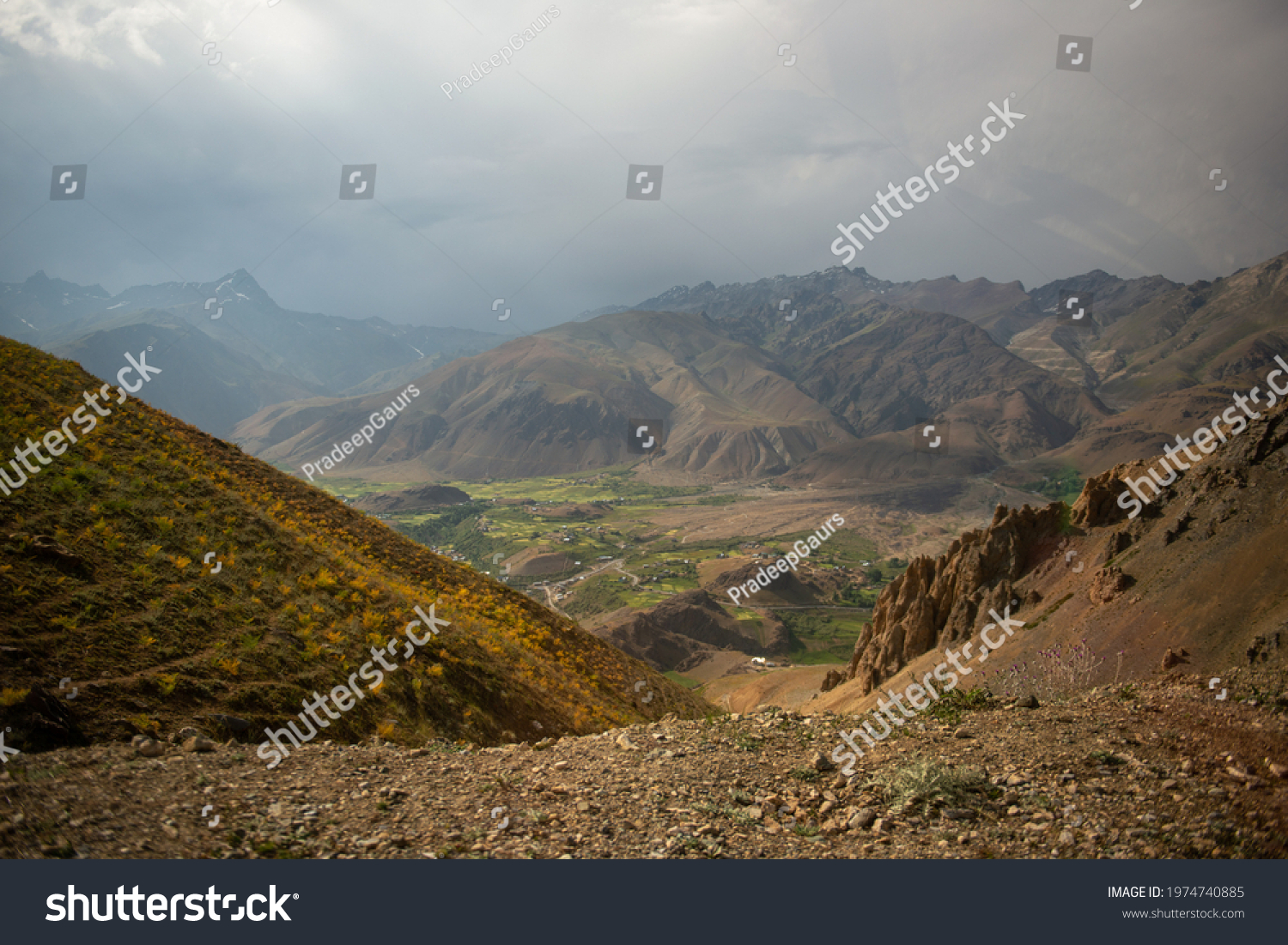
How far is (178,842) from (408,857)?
224 cm

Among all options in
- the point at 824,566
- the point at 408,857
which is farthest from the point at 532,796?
the point at 824,566

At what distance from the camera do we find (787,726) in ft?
35.4

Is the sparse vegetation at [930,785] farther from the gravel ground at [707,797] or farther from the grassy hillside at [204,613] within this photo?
the grassy hillside at [204,613]

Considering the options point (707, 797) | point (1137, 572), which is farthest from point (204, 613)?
point (1137, 572)

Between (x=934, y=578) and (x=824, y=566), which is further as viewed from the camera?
(x=824, y=566)

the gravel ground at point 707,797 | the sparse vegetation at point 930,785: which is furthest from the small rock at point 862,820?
the sparse vegetation at point 930,785

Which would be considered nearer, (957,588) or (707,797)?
(707,797)

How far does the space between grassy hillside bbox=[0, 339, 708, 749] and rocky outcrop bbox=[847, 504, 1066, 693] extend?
56.0 feet

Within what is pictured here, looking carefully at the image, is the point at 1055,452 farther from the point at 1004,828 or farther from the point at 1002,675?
the point at 1004,828

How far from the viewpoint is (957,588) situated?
32.6 m

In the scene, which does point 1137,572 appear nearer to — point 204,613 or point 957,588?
point 957,588

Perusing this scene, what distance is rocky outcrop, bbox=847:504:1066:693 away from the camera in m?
30.1

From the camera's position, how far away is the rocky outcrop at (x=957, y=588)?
30106mm

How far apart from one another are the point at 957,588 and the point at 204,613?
32673 millimetres
